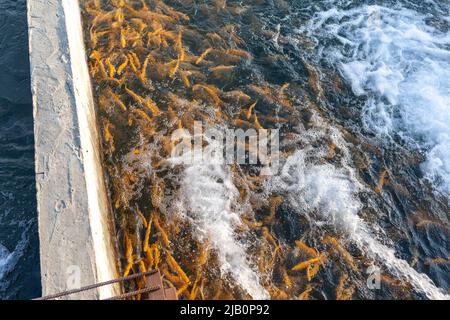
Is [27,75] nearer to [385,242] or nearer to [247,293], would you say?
[247,293]

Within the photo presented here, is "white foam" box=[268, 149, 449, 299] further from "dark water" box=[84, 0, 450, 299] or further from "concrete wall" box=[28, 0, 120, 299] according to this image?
"concrete wall" box=[28, 0, 120, 299]

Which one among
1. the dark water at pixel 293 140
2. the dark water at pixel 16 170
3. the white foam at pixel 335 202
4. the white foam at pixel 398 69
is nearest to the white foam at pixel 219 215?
the dark water at pixel 293 140

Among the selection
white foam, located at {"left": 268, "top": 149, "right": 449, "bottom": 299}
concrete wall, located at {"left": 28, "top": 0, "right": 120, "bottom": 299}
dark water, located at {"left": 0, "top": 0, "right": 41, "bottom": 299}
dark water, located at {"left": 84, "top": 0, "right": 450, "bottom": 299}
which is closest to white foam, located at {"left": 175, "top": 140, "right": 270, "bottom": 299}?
dark water, located at {"left": 84, "top": 0, "right": 450, "bottom": 299}

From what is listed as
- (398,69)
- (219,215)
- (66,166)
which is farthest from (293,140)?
(66,166)

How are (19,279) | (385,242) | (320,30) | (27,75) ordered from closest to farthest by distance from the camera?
(19,279)
(385,242)
(27,75)
(320,30)

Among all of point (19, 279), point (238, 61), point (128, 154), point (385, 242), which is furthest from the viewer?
point (238, 61)

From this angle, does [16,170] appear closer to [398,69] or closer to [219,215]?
[219,215]

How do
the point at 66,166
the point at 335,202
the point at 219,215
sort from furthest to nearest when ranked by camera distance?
the point at 335,202
the point at 219,215
the point at 66,166

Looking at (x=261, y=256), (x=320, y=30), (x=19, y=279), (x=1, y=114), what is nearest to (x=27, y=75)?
(x=1, y=114)
